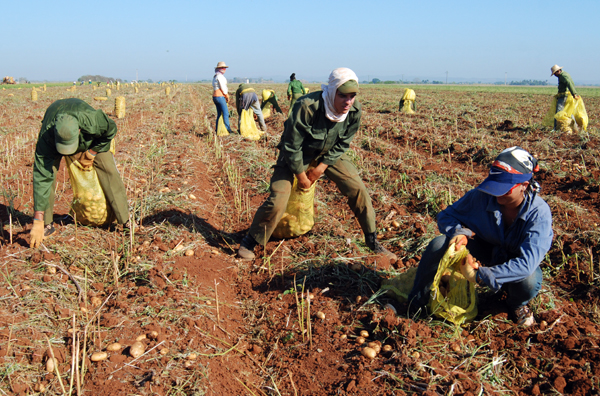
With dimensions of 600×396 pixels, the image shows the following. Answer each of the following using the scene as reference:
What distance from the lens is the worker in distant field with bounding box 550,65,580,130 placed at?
815cm

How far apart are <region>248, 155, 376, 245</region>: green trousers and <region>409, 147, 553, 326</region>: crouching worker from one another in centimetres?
85

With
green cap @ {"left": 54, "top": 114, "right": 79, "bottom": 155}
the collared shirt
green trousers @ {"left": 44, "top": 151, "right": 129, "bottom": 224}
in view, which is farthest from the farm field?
the collared shirt

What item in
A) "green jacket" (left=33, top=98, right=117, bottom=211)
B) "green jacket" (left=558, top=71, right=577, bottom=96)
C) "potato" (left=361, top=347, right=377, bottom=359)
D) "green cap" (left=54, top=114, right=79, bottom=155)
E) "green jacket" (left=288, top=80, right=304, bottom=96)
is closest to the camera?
"potato" (left=361, top=347, right=377, bottom=359)

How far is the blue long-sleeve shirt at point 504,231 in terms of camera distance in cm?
212

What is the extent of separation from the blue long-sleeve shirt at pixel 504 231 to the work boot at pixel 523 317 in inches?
12.3

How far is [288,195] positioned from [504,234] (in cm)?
156

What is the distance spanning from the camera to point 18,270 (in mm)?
3006

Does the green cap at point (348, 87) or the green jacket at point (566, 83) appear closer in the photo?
the green cap at point (348, 87)

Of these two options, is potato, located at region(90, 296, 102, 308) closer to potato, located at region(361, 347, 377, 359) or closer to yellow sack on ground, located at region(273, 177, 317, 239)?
yellow sack on ground, located at region(273, 177, 317, 239)

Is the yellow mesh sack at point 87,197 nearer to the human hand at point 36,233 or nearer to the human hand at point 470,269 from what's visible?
the human hand at point 36,233

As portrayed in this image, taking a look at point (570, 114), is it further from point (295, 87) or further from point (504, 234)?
point (504, 234)

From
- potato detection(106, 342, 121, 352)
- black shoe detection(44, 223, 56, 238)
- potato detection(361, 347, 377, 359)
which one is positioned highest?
black shoe detection(44, 223, 56, 238)

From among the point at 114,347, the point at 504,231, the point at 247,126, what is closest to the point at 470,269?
the point at 504,231

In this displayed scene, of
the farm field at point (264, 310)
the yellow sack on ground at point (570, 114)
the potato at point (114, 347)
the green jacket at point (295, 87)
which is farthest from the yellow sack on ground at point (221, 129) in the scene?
the yellow sack on ground at point (570, 114)
